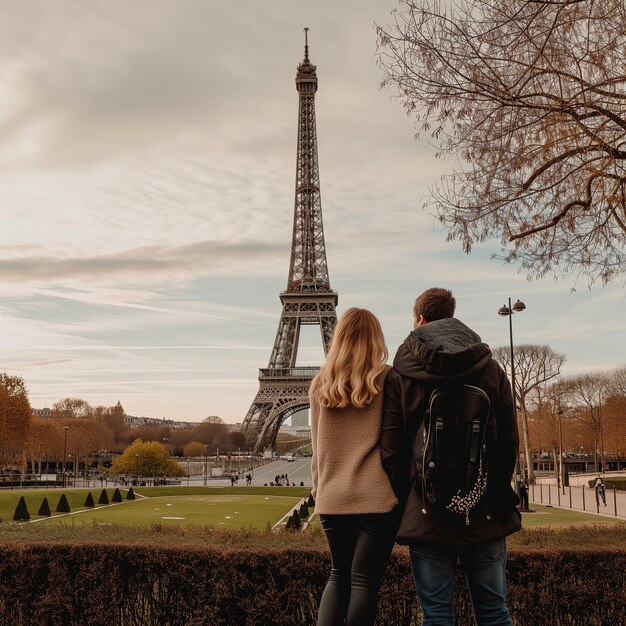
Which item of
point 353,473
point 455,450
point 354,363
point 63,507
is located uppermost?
point 354,363

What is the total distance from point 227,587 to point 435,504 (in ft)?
8.84

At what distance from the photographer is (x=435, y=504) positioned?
3.66m

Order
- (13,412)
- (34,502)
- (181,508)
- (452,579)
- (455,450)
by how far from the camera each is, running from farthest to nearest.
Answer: (13,412) < (34,502) < (181,508) < (452,579) < (455,450)

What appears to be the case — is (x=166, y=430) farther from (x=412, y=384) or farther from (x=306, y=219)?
(x=412, y=384)

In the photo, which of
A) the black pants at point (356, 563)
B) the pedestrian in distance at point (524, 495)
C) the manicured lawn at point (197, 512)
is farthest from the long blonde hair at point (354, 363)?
the pedestrian in distance at point (524, 495)

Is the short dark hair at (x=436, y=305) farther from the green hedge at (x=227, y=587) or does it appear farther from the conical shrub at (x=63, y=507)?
the conical shrub at (x=63, y=507)

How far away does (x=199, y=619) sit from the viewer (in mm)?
5707

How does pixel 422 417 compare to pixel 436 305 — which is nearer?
pixel 422 417

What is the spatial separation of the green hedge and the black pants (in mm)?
1464

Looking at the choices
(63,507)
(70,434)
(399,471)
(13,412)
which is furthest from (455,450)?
(70,434)

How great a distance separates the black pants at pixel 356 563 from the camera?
400 cm

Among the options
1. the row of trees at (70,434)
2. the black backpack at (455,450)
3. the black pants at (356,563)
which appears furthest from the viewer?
the row of trees at (70,434)

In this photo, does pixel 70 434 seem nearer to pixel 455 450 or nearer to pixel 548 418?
pixel 548 418

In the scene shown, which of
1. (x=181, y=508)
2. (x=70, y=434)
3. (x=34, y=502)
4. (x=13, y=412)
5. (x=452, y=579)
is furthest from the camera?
(x=70, y=434)
